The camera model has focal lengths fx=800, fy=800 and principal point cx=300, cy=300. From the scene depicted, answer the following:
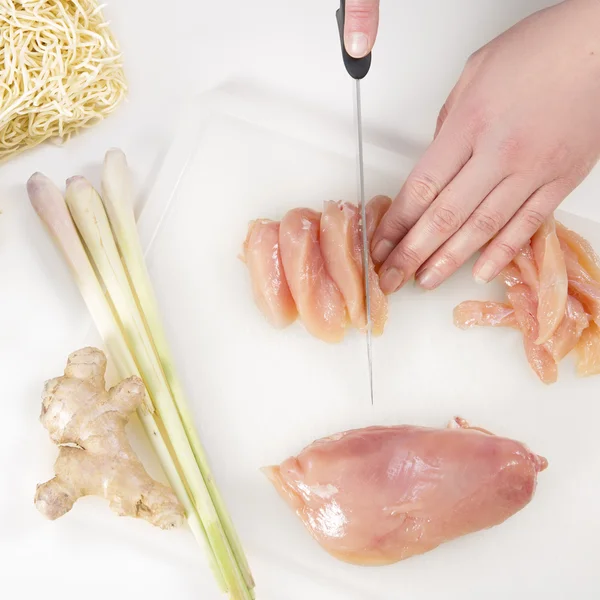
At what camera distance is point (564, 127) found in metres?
1.50

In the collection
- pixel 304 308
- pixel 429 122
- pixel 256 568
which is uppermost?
pixel 429 122

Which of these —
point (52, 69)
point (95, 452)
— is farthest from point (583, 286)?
point (52, 69)

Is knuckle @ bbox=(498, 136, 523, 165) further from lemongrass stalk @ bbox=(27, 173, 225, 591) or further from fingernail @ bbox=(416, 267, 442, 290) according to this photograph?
lemongrass stalk @ bbox=(27, 173, 225, 591)

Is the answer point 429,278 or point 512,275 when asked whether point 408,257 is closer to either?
point 429,278

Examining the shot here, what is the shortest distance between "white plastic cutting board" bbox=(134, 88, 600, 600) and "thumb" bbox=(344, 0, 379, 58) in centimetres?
43

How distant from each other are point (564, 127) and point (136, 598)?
1144 millimetres

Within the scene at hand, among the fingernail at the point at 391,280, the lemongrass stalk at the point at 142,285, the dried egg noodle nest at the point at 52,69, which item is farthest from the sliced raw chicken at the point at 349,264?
the dried egg noodle nest at the point at 52,69

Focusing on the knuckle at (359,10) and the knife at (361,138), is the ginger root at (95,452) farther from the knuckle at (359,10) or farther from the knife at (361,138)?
the knuckle at (359,10)

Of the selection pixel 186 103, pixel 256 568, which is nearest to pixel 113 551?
pixel 256 568

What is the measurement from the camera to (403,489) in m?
1.35

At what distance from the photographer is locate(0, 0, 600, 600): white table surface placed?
5.41 feet

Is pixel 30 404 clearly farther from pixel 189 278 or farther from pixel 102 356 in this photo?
pixel 189 278

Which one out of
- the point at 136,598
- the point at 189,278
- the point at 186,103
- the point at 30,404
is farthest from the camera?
the point at 186,103

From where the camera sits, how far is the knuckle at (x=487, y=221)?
5.00 ft
